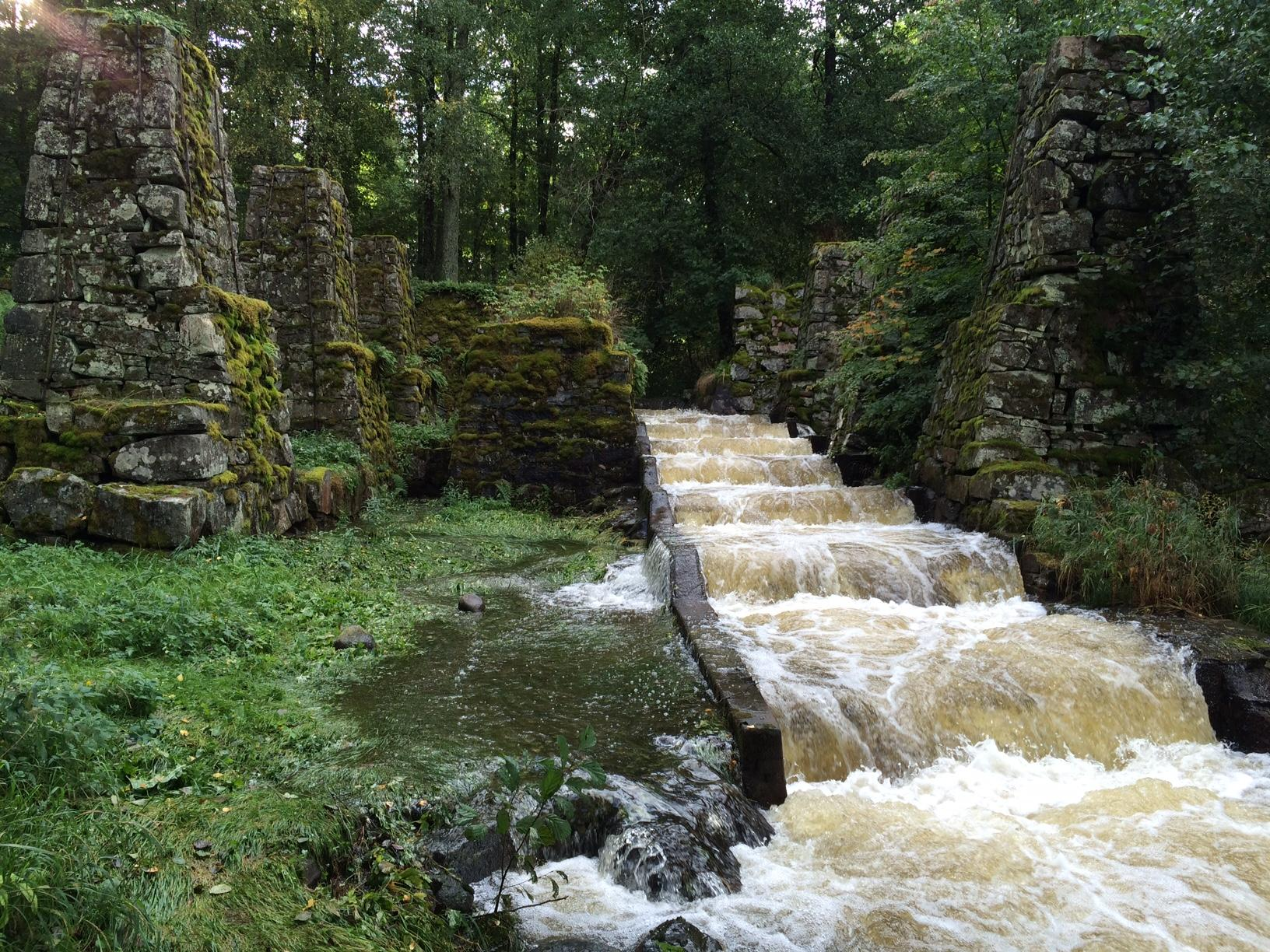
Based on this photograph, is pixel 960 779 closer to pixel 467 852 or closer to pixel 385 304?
pixel 467 852

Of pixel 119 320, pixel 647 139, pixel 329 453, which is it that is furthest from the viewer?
pixel 647 139

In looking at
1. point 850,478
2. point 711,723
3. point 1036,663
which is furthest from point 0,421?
point 850,478

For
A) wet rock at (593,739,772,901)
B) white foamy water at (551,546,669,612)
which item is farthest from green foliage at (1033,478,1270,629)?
wet rock at (593,739,772,901)

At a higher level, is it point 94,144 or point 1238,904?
point 94,144

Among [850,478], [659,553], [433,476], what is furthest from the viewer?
[433,476]

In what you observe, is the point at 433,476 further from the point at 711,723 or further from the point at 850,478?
the point at 711,723

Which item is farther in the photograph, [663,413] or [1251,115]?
[663,413]

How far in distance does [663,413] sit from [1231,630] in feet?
33.9

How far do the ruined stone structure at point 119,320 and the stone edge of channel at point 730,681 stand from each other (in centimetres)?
389

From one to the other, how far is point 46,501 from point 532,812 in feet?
15.9

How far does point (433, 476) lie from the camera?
12164 millimetres

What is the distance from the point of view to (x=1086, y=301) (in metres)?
8.02

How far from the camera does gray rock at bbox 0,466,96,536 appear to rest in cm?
559

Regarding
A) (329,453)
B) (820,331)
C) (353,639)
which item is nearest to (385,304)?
(329,453)
